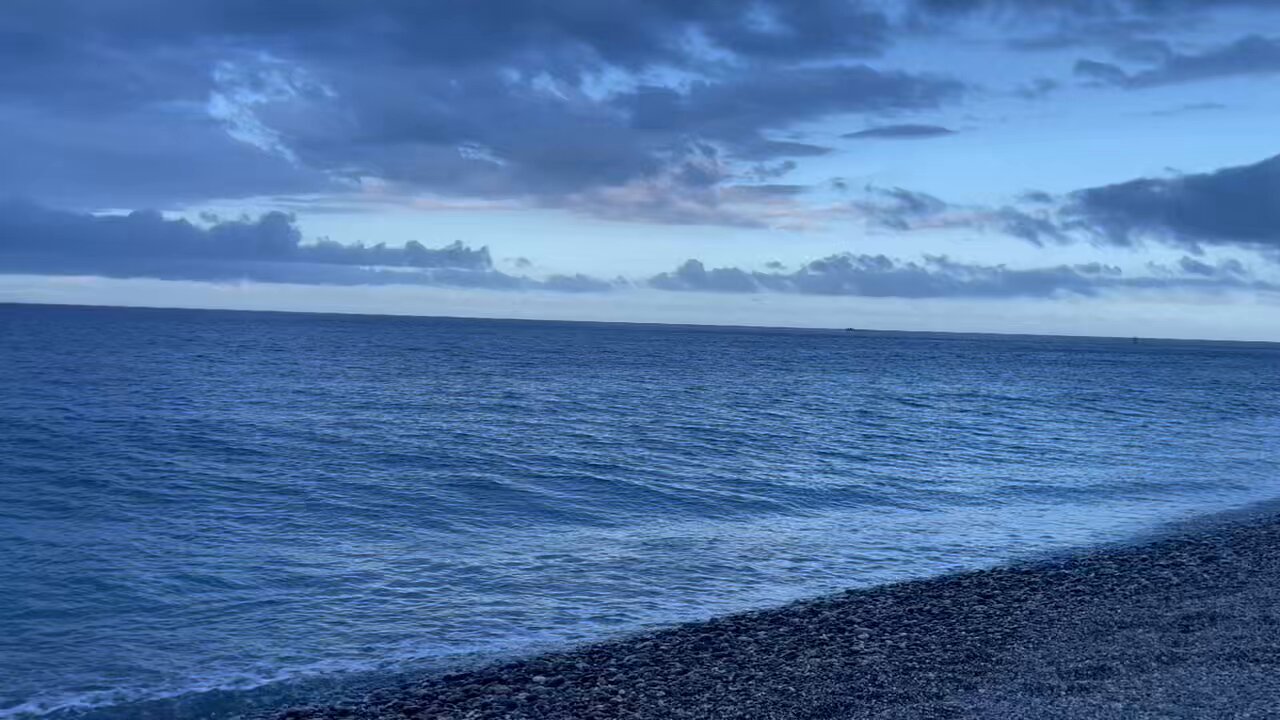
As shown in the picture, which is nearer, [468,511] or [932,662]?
[932,662]

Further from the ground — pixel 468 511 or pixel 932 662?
pixel 932 662

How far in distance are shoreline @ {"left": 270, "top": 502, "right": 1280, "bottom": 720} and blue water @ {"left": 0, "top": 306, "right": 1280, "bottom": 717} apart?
5.81ft

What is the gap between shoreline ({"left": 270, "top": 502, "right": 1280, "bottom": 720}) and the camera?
→ 44.5 feet

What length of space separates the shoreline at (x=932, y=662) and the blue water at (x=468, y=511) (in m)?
1.77

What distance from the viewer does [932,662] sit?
15.6 meters

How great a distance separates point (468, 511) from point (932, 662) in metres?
18.5

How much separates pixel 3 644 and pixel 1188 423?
70456mm

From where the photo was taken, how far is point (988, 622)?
18031 millimetres

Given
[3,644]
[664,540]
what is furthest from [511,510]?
[3,644]

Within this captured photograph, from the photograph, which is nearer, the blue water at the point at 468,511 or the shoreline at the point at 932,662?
the shoreline at the point at 932,662

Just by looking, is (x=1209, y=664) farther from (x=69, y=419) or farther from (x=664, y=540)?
(x=69, y=419)

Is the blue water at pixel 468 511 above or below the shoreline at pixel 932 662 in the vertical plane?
below

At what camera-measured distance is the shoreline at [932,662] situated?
13.6 meters

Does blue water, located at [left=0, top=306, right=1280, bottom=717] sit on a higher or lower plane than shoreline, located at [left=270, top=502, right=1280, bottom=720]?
lower
